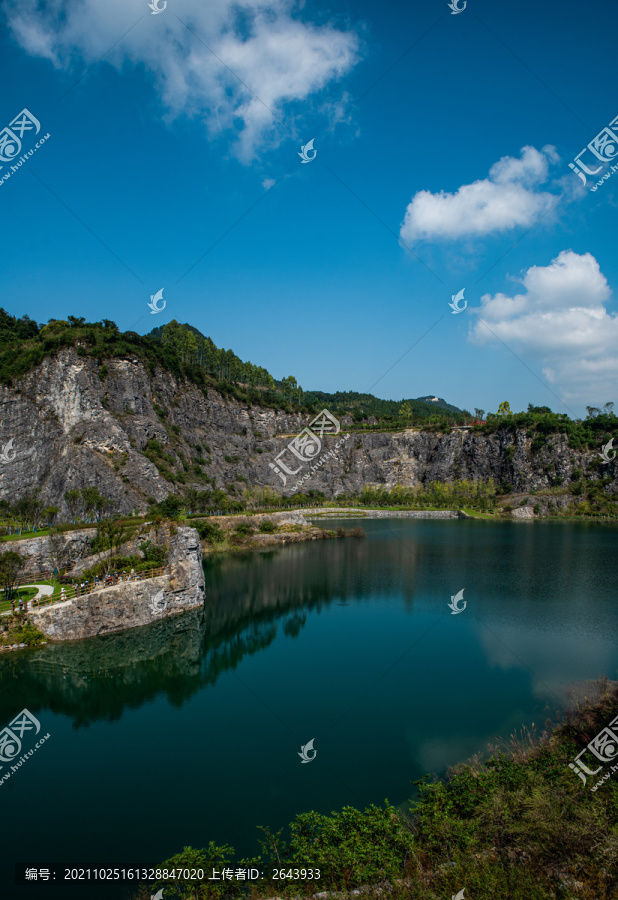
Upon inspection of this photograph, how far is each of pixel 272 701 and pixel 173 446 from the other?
175 ft

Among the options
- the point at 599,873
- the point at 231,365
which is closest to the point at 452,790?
the point at 599,873

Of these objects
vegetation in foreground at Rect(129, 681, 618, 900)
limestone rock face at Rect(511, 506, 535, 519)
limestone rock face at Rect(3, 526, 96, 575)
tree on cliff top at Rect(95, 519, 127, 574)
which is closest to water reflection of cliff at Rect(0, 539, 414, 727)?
tree on cliff top at Rect(95, 519, 127, 574)

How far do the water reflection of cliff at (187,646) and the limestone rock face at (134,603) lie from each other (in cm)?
59

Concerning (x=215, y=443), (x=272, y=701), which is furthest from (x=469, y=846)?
(x=215, y=443)

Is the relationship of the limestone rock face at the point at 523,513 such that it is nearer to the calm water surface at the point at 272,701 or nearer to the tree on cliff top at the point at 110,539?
the calm water surface at the point at 272,701

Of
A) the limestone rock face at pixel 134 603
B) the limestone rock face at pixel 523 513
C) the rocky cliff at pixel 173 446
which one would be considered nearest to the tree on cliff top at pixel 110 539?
the limestone rock face at pixel 134 603

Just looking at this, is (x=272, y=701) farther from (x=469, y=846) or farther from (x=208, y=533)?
(x=208, y=533)

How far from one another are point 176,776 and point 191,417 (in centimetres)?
6625

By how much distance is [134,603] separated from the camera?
79.9 ft

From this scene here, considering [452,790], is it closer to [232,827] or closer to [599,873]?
[599,873]

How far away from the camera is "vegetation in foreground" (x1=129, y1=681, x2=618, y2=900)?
7148mm

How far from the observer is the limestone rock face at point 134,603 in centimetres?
2198

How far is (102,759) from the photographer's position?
1390 cm

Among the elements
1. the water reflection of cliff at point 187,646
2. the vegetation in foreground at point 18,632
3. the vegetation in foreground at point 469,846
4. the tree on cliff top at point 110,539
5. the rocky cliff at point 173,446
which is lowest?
the water reflection of cliff at point 187,646
